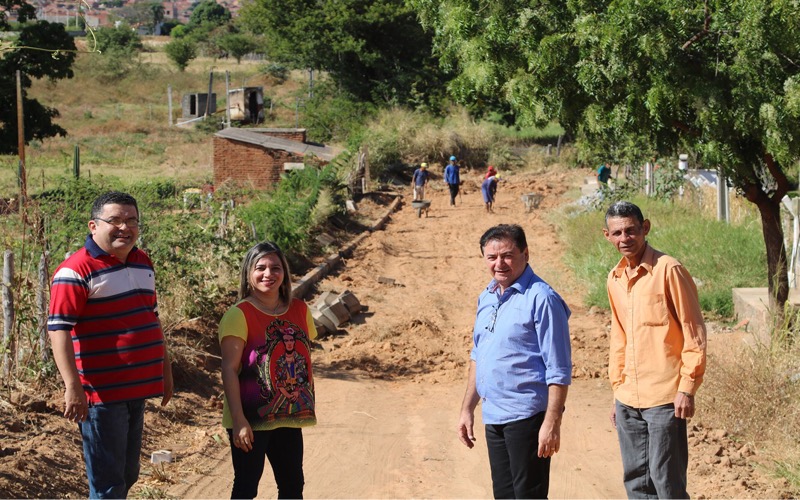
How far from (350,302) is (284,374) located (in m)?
8.37


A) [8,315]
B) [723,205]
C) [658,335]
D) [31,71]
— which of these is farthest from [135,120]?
[658,335]

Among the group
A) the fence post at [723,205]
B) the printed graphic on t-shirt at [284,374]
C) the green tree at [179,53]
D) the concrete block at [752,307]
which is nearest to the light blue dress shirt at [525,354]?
the printed graphic on t-shirt at [284,374]

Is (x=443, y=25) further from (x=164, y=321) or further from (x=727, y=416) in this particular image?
(x=727, y=416)

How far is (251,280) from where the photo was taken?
459 cm

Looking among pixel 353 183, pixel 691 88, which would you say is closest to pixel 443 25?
pixel 691 88

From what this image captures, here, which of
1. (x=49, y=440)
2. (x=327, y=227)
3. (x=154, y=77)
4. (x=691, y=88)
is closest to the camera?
(x=49, y=440)

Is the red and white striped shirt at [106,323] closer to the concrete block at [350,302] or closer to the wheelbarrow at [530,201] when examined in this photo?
the concrete block at [350,302]

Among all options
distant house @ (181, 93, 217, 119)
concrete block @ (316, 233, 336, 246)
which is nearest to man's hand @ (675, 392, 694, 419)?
concrete block @ (316, 233, 336, 246)

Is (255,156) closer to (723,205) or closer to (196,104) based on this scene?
(723,205)

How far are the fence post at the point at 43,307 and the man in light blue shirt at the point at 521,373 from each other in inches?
169

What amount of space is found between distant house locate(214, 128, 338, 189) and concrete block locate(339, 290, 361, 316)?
1337 cm

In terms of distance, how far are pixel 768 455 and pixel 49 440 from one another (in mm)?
5090

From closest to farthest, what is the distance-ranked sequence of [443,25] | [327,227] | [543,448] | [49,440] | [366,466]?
[543,448] → [49,440] → [366,466] → [443,25] → [327,227]

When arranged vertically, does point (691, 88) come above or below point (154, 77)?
below
